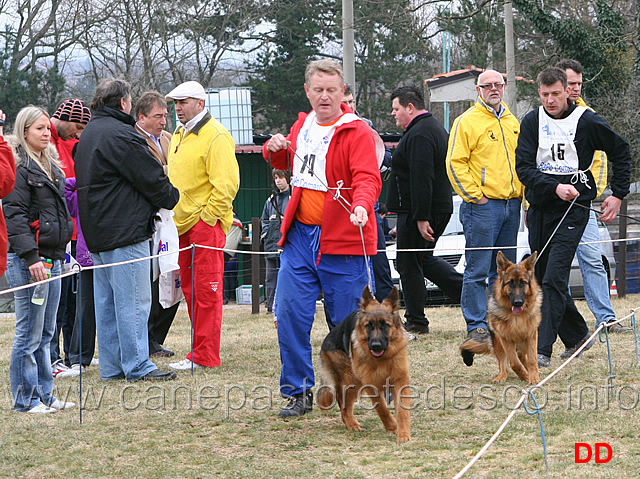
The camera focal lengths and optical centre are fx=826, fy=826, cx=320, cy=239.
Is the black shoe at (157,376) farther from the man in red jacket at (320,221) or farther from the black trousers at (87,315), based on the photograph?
the man in red jacket at (320,221)

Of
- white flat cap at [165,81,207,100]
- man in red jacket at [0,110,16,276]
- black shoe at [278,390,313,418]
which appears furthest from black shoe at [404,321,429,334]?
man in red jacket at [0,110,16,276]

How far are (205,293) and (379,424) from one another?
2487mm

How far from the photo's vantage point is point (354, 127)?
507cm

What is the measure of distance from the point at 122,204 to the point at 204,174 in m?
0.97

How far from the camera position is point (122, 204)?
6.36 m

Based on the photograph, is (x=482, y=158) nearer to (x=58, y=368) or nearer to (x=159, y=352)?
(x=159, y=352)

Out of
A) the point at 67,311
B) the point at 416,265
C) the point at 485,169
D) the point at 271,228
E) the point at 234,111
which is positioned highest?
the point at 234,111

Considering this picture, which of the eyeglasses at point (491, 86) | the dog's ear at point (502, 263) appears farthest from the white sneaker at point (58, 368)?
the eyeglasses at point (491, 86)

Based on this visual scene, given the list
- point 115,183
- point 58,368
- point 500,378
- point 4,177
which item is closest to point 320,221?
point 4,177

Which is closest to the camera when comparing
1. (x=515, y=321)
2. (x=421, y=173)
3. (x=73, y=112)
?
(x=515, y=321)

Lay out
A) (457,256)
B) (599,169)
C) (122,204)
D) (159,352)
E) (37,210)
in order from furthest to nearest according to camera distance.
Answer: (457,256)
(159,352)
(599,169)
(122,204)
(37,210)

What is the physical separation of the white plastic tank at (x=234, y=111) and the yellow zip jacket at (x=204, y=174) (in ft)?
43.4

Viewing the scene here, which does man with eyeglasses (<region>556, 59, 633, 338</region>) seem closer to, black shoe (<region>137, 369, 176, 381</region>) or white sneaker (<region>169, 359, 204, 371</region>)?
white sneaker (<region>169, 359, 204, 371</region>)

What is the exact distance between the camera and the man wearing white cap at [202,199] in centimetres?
704
